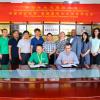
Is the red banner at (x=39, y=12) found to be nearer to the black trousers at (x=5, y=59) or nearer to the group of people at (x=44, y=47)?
the group of people at (x=44, y=47)

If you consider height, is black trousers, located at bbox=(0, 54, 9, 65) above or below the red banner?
below

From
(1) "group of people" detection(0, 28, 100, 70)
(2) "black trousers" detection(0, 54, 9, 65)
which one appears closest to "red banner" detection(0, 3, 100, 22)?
(1) "group of people" detection(0, 28, 100, 70)

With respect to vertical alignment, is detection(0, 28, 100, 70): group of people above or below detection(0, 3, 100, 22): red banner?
below

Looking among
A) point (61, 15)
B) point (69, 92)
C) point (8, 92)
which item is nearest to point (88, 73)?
point (69, 92)

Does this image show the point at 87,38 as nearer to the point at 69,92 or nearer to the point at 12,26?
the point at 12,26

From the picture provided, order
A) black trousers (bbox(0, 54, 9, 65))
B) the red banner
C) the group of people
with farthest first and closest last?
the red banner, black trousers (bbox(0, 54, 9, 65)), the group of people

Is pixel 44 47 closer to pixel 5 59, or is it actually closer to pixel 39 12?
pixel 5 59

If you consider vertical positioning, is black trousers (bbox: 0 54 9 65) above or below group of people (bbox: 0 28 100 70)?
below

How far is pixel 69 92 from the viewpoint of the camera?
272 centimetres

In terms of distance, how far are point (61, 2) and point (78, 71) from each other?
354 centimetres

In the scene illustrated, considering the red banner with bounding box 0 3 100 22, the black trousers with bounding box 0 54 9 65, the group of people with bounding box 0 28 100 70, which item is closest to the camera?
the group of people with bounding box 0 28 100 70

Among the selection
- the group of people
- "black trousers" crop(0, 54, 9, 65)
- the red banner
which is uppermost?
the red banner

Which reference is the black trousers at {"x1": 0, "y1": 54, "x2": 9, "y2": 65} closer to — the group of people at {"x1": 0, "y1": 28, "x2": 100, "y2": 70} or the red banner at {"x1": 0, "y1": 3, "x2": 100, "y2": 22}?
the group of people at {"x1": 0, "y1": 28, "x2": 100, "y2": 70}

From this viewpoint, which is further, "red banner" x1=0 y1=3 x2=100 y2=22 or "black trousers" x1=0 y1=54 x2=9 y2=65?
"red banner" x1=0 y1=3 x2=100 y2=22
